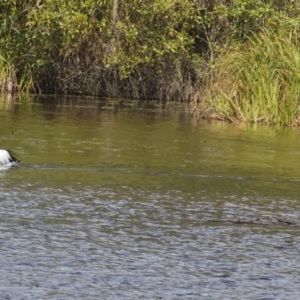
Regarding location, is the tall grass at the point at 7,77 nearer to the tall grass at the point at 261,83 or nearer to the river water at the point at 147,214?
the tall grass at the point at 261,83

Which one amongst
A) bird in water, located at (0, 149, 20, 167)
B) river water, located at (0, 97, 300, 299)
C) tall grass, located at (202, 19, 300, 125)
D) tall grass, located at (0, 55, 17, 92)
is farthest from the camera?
tall grass, located at (0, 55, 17, 92)

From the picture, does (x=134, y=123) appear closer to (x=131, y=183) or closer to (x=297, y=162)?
(x=297, y=162)

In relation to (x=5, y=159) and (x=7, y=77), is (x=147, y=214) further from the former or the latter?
(x=7, y=77)

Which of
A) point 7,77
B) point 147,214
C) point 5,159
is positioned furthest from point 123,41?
point 147,214

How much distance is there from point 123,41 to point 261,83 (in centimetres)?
626

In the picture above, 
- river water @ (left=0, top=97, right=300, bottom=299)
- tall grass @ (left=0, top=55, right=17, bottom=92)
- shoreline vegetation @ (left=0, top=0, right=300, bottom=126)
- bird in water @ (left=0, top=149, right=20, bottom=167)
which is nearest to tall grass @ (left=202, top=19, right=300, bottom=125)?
river water @ (left=0, top=97, right=300, bottom=299)

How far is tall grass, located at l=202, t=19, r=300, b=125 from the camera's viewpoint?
56.5 feet

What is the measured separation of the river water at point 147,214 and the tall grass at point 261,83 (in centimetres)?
211

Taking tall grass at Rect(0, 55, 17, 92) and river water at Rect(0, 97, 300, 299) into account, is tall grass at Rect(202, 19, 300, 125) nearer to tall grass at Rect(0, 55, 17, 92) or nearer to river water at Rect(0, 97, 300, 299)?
river water at Rect(0, 97, 300, 299)

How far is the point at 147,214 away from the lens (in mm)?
8195

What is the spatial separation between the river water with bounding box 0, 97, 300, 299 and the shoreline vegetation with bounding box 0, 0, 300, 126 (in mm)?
7316

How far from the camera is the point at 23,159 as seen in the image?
11.1 metres

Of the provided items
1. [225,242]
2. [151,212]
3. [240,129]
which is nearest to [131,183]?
[151,212]

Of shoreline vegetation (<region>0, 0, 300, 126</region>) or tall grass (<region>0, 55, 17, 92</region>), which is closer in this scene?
shoreline vegetation (<region>0, 0, 300, 126</region>)
